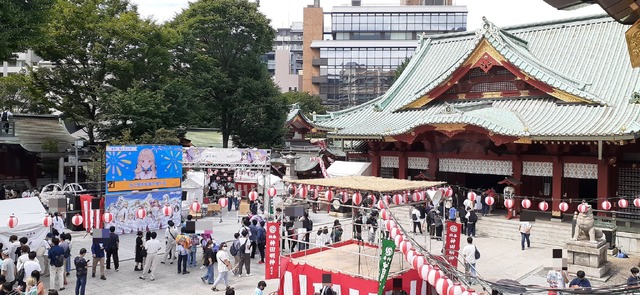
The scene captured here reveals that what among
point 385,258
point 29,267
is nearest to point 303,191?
point 385,258

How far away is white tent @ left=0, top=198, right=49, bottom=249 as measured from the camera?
625 inches

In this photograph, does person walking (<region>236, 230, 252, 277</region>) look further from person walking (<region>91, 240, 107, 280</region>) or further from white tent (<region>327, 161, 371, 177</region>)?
white tent (<region>327, 161, 371, 177</region>)

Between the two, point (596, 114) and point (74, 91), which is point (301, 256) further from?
point (74, 91)

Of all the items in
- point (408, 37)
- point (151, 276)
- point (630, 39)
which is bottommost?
point (151, 276)

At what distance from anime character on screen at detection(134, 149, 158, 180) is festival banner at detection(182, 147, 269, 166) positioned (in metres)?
4.73

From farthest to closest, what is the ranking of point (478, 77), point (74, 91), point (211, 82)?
point (211, 82)
point (74, 91)
point (478, 77)

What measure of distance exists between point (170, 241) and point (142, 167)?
6877 mm

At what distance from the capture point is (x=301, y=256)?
52.7 feet

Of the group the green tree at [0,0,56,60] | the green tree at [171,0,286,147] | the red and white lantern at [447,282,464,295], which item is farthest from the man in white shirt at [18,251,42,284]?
the green tree at [171,0,286,147]

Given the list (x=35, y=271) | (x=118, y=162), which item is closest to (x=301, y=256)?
(x=35, y=271)

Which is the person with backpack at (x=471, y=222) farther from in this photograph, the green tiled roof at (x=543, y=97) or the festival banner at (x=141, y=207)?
the festival banner at (x=141, y=207)

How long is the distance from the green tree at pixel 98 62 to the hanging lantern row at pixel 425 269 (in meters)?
26.1

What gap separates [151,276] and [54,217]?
5.66m

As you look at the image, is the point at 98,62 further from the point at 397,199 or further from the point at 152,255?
the point at 397,199
